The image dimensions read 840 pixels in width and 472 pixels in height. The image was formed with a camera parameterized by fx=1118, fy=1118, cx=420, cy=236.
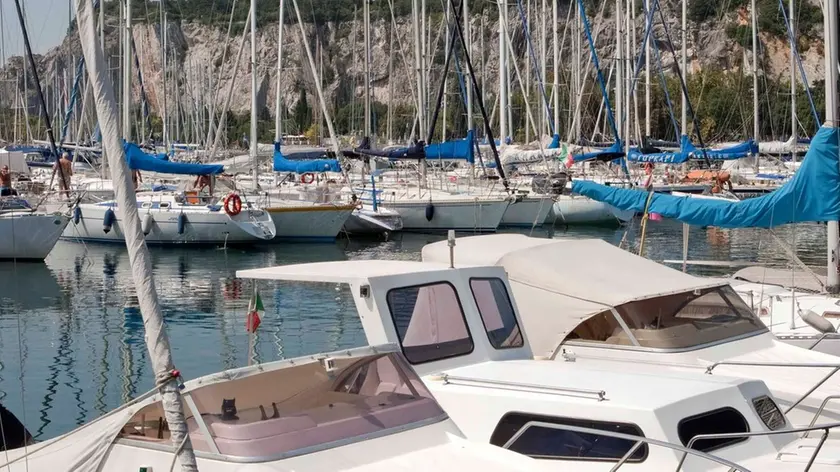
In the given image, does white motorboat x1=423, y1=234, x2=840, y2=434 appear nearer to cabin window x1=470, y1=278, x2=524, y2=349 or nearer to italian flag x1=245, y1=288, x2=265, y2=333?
cabin window x1=470, y1=278, x2=524, y2=349

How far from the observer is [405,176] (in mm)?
48656

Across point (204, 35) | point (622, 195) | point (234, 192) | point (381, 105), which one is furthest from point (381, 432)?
point (204, 35)

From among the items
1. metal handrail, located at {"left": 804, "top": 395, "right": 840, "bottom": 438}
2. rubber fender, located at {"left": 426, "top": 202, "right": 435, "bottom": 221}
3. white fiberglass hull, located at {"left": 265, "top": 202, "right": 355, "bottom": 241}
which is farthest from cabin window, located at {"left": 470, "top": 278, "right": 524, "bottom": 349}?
rubber fender, located at {"left": 426, "top": 202, "right": 435, "bottom": 221}

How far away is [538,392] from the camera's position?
8.60 metres

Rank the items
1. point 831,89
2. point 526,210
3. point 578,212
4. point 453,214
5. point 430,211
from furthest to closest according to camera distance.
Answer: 1. point 578,212
2. point 526,210
3. point 430,211
4. point 453,214
5. point 831,89

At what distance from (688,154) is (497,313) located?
138 ft

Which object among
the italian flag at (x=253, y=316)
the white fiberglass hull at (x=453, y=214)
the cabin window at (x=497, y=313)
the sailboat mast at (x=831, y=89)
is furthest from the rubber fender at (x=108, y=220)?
the italian flag at (x=253, y=316)

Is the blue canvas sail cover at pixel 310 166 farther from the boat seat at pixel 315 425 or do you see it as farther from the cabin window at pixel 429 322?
the boat seat at pixel 315 425

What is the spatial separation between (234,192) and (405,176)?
12.5 meters

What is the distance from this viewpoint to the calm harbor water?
1638 cm

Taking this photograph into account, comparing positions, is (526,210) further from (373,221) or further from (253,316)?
(253,316)

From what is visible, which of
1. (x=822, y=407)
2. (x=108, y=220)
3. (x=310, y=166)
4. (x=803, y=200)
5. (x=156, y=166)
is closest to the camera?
(x=822, y=407)

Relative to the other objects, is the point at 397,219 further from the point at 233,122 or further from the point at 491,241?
the point at 233,122


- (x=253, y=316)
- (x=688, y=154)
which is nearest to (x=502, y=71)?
(x=688, y=154)
